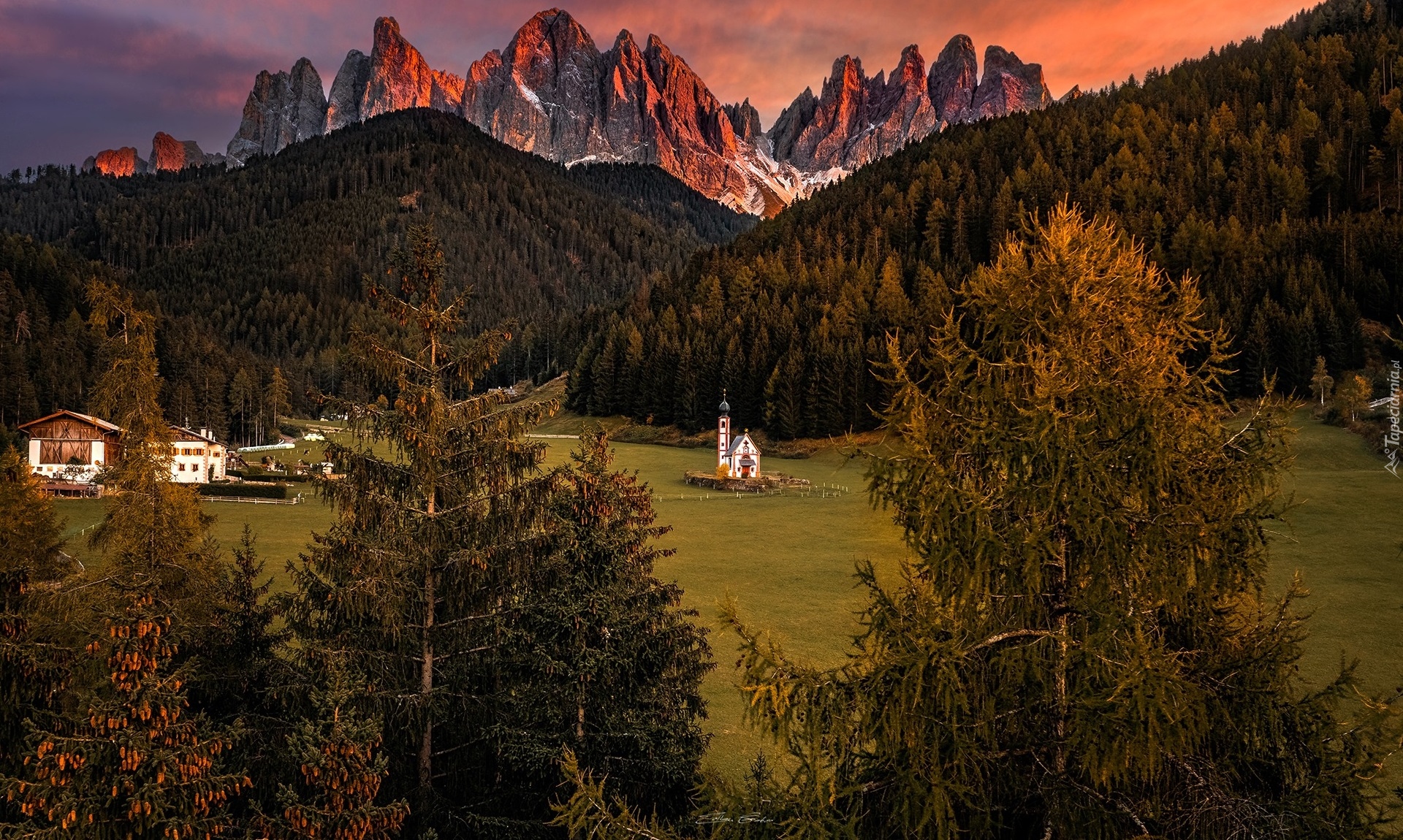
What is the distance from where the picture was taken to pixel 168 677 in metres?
10.9

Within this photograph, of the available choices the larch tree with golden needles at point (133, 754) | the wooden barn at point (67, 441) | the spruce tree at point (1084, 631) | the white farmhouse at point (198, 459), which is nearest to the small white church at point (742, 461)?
the white farmhouse at point (198, 459)

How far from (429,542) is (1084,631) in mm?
10907

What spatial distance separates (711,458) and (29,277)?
450 feet

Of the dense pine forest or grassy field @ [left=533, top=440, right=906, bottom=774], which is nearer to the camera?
grassy field @ [left=533, top=440, right=906, bottom=774]

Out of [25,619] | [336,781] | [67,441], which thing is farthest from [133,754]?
[67,441]

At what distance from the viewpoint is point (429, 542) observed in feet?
45.6

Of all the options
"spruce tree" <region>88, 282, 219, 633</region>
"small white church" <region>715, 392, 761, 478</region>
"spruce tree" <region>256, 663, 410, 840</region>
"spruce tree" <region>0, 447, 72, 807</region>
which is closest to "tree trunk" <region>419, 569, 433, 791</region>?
"spruce tree" <region>256, 663, 410, 840</region>

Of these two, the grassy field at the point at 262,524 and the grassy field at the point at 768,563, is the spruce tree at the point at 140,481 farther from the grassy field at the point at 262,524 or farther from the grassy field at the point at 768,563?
the grassy field at the point at 262,524

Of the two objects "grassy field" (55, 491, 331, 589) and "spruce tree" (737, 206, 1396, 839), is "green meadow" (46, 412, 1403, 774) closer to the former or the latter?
"grassy field" (55, 491, 331, 589)

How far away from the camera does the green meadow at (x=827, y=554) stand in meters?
25.2

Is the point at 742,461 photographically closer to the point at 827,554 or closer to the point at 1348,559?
the point at 827,554

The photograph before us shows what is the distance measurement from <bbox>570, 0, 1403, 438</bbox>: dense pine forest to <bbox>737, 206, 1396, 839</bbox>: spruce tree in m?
65.5

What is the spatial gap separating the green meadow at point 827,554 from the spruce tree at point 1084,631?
148 centimetres

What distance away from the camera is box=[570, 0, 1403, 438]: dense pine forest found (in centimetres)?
9044
